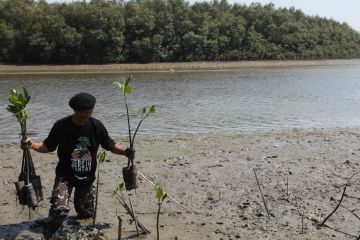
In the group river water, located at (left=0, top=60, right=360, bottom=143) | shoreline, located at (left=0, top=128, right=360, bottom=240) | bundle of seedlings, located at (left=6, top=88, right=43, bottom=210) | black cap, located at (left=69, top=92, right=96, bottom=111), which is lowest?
river water, located at (left=0, top=60, right=360, bottom=143)

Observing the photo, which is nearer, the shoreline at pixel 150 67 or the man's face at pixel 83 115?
the man's face at pixel 83 115

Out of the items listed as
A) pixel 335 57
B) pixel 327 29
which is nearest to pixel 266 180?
pixel 335 57

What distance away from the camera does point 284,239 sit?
5535 mm

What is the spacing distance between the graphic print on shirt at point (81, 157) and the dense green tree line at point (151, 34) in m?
48.8

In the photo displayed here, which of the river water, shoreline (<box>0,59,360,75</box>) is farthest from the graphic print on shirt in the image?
shoreline (<box>0,59,360,75</box>)

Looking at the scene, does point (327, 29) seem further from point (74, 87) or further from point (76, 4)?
point (74, 87)

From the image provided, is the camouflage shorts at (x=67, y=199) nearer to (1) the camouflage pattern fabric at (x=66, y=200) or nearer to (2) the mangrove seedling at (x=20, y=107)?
(1) the camouflage pattern fabric at (x=66, y=200)

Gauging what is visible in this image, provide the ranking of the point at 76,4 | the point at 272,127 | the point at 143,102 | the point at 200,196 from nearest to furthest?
1. the point at 200,196
2. the point at 272,127
3. the point at 143,102
4. the point at 76,4

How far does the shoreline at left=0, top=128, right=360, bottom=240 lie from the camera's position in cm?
583

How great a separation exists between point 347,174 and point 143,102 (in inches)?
581

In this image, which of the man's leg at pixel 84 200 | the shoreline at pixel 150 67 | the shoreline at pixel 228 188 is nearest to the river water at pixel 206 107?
the shoreline at pixel 228 188

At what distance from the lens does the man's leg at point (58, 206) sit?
5.27 metres

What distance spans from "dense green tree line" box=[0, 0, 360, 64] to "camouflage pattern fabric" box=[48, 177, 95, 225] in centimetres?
4847

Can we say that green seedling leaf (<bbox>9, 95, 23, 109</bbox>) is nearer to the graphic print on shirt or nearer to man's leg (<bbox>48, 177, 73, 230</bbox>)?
the graphic print on shirt
